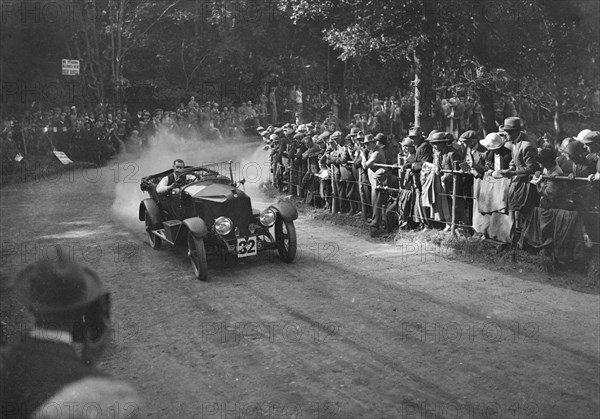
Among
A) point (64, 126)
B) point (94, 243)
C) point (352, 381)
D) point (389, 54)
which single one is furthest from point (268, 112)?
point (352, 381)

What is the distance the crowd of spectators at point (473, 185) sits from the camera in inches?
341

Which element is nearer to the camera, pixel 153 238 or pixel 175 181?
pixel 175 181

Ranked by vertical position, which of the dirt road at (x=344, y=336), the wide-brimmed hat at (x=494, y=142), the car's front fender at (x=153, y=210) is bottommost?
the dirt road at (x=344, y=336)

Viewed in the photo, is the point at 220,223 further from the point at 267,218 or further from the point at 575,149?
the point at 575,149

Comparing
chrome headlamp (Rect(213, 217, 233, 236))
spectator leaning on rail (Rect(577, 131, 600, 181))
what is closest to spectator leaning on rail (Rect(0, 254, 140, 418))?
chrome headlamp (Rect(213, 217, 233, 236))

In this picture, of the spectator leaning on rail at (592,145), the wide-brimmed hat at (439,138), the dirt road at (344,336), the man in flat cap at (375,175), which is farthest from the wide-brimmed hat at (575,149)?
the man in flat cap at (375,175)

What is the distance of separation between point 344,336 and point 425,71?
1214cm

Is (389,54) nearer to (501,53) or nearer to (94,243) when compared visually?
(501,53)

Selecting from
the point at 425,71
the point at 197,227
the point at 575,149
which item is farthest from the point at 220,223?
the point at 425,71

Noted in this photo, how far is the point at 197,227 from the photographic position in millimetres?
9430

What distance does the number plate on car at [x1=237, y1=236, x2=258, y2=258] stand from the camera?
966 centimetres

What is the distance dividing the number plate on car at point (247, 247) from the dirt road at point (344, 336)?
0.28 metres

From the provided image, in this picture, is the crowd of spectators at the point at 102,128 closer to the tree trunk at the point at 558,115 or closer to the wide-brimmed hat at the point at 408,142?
the wide-brimmed hat at the point at 408,142

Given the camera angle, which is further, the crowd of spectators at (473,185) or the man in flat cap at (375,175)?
the man in flat cap at (375,175)
